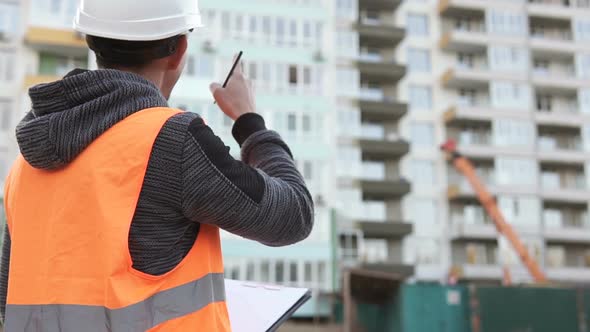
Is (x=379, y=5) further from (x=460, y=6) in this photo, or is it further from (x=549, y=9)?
(x=549, y=9)

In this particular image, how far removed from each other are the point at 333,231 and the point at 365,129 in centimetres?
1274

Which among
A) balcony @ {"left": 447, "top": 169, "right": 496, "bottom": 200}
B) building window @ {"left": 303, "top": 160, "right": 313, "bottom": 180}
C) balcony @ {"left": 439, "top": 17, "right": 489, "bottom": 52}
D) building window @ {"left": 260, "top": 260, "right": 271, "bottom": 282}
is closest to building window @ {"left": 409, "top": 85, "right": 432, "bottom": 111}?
balcony @ {"left": 439, "top": 17, "right": 489, "bottom": 52}

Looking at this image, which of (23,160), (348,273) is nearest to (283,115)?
(348,273)

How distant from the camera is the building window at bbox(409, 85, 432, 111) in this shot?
148 feet

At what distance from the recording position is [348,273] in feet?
57.9

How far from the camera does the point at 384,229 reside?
39906 millimetres

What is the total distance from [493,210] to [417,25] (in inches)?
570

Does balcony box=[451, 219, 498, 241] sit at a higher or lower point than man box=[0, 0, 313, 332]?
lower

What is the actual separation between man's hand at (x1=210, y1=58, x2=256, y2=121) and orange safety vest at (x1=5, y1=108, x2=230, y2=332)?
330 millimetres

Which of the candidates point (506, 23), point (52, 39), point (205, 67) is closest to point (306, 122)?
point (205, 67)

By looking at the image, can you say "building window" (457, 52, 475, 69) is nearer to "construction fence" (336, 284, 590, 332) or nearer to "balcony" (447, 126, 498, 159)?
"balcony" (447, 126, 498, 159)

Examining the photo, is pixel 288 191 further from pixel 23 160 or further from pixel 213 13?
pixel 213 13

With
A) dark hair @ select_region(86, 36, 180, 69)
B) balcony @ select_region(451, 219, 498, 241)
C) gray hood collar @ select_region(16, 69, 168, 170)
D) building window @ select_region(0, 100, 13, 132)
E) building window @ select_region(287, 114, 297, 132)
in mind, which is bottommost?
balcony @ select_region(451, 219, 498, 241)

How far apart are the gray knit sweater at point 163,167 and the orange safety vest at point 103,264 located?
2cm
